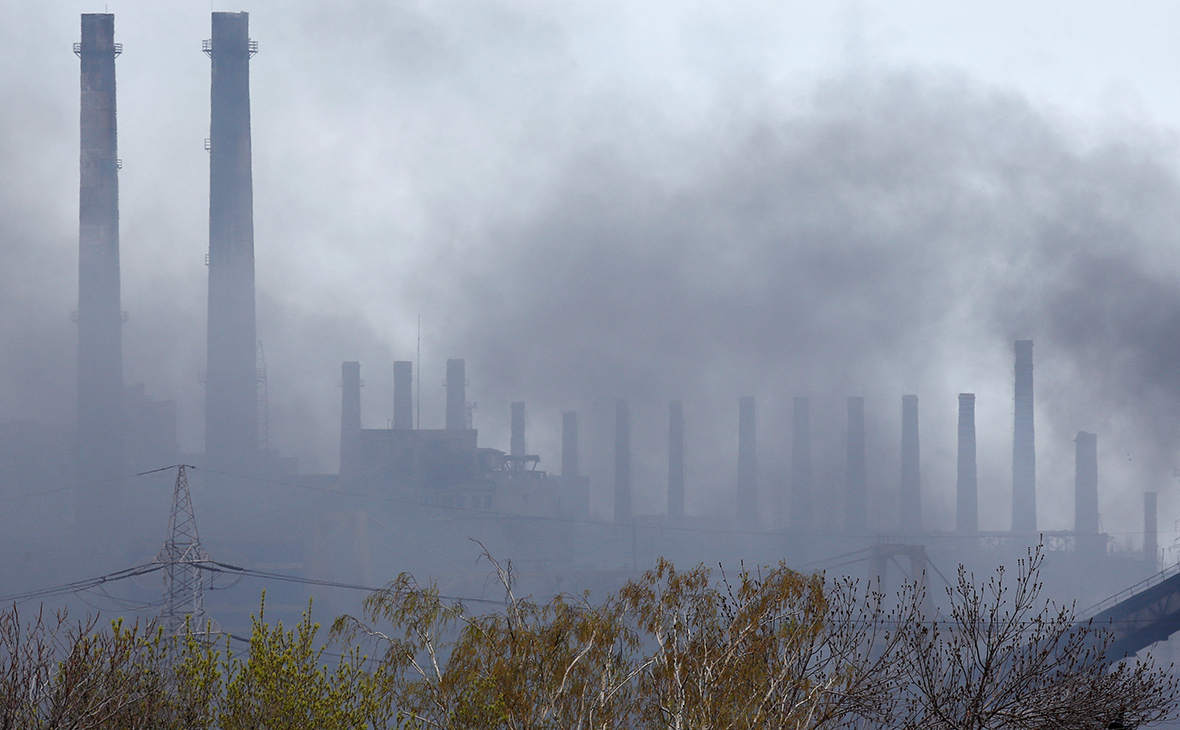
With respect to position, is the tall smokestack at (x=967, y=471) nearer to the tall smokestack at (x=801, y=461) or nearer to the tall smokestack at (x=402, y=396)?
the tall smokestack at (x=801, y=461)

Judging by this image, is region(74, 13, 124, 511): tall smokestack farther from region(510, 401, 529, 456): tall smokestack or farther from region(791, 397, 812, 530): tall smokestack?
region(791, 397, 812, 530): tall smokestack

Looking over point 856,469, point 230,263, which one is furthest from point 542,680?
point 856,469

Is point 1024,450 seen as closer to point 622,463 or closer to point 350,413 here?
point 622,463

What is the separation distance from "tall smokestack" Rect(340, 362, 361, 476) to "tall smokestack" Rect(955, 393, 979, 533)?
32286mm

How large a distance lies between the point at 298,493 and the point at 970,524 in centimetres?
3573

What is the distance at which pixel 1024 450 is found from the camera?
62844mm

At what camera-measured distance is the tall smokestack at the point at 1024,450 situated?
60875 millimetres

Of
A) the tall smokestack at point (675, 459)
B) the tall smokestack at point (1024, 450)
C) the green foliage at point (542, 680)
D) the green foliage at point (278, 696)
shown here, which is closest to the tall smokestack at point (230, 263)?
the tall smokestack at point (675, 459)

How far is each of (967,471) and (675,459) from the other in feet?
52.8

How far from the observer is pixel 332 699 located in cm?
970

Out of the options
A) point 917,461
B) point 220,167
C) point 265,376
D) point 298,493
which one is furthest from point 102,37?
point 917,461

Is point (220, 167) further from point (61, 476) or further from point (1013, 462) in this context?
point (1013, 462)

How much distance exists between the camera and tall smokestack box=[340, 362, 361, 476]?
58.0 m

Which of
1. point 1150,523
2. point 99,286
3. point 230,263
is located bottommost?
point 1150,523
